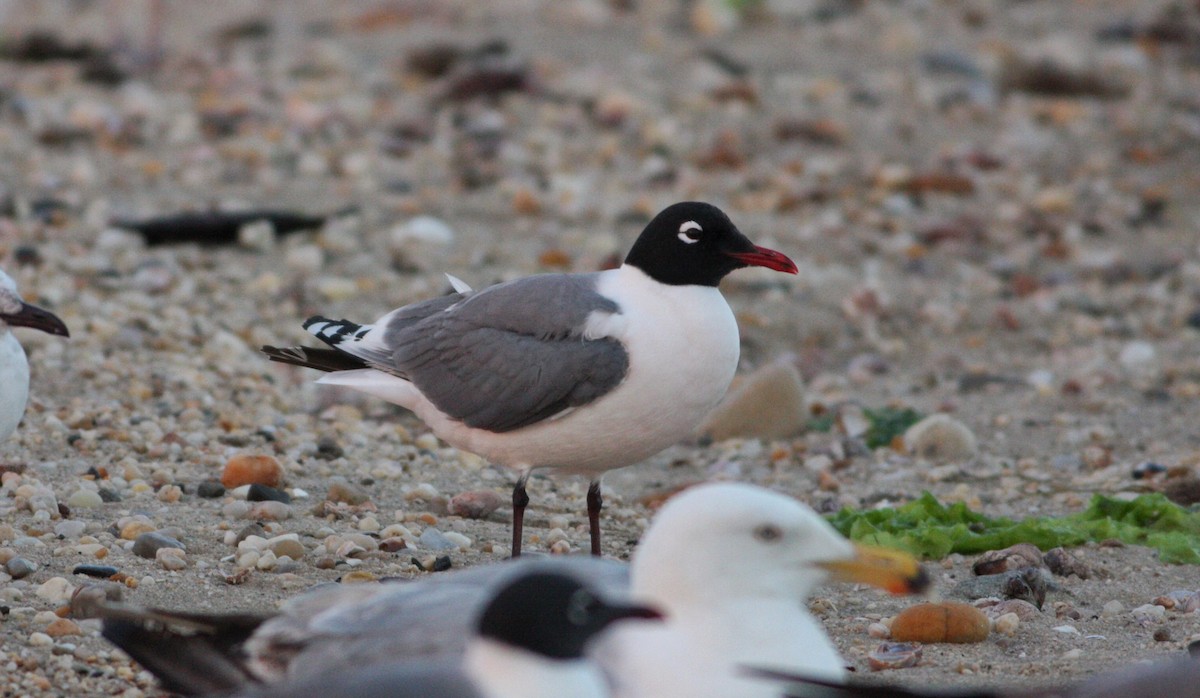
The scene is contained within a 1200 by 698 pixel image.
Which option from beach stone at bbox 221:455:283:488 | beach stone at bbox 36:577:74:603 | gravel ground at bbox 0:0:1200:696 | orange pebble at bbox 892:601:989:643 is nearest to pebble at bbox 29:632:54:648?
gravel ground at bbox 0:0:1200:696

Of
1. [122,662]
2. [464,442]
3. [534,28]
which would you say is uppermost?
[534,28]

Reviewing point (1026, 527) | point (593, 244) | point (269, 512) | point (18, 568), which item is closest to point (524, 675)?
point (18, 568)

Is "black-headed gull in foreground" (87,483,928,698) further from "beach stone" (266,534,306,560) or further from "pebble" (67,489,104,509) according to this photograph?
"pebble" (67,489,104,509)

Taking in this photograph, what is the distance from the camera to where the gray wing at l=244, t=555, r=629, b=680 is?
330 centimetres

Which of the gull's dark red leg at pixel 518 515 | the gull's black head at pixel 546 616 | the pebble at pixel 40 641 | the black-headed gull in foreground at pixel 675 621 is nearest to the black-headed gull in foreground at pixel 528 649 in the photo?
the gull's black head at pixel 546 616

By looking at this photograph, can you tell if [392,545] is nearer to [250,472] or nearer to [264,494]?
[264,494]

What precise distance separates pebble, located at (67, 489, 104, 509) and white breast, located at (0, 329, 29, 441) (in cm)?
40

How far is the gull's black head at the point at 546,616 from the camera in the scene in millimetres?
2836

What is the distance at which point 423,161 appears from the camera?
1066 cm

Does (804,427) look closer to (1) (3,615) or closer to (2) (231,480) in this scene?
(2) (231,480)

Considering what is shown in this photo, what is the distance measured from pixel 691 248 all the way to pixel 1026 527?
1.53m

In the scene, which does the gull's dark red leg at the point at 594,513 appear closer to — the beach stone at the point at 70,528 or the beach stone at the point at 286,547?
the beach stone at the point at 286,547

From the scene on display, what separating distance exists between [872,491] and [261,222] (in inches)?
167

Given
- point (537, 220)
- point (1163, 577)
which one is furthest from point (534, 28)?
point (1163, 577)
